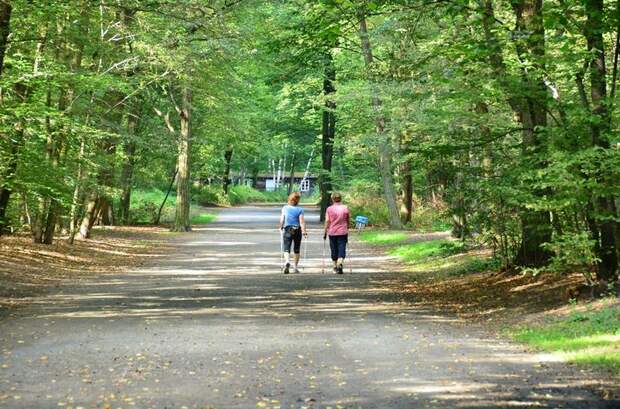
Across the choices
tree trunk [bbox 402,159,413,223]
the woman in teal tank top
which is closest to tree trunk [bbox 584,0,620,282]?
the woman in teal tank top

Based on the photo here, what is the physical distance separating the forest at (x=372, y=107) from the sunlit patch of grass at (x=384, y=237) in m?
2.02

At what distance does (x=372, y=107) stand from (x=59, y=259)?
1468 cm

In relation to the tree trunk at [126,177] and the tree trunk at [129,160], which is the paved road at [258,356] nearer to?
the tree trunk at [129,160]

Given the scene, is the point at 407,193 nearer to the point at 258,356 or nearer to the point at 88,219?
the point at 88,219

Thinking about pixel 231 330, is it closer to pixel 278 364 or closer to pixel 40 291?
pixel 278 364

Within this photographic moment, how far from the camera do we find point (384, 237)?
3073cm

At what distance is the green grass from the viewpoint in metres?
8.39

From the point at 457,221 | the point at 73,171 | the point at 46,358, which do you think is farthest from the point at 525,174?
the point at 73,171

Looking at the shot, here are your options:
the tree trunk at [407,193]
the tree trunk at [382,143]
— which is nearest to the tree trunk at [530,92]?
the tree trunk at [382,143]

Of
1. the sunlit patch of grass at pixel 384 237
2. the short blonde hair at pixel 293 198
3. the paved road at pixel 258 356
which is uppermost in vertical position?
the short blonde hair at pixel 293 198

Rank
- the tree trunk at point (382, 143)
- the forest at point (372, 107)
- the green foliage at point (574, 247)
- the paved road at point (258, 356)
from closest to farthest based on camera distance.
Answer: the paved road at point (258, 356) → the green foliage at point (574, 247) → the forest at point (372, 107) → the tree trunk at point (382, 143)

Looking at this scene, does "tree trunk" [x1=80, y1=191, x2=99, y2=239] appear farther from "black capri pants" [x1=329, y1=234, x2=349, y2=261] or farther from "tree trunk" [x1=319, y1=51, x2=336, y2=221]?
"tree trunk" [x1=319, y1=51, x2=336, y2=221]

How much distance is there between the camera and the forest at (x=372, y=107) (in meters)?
11.7

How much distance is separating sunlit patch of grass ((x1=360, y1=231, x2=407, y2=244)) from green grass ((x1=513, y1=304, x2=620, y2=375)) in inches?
726
